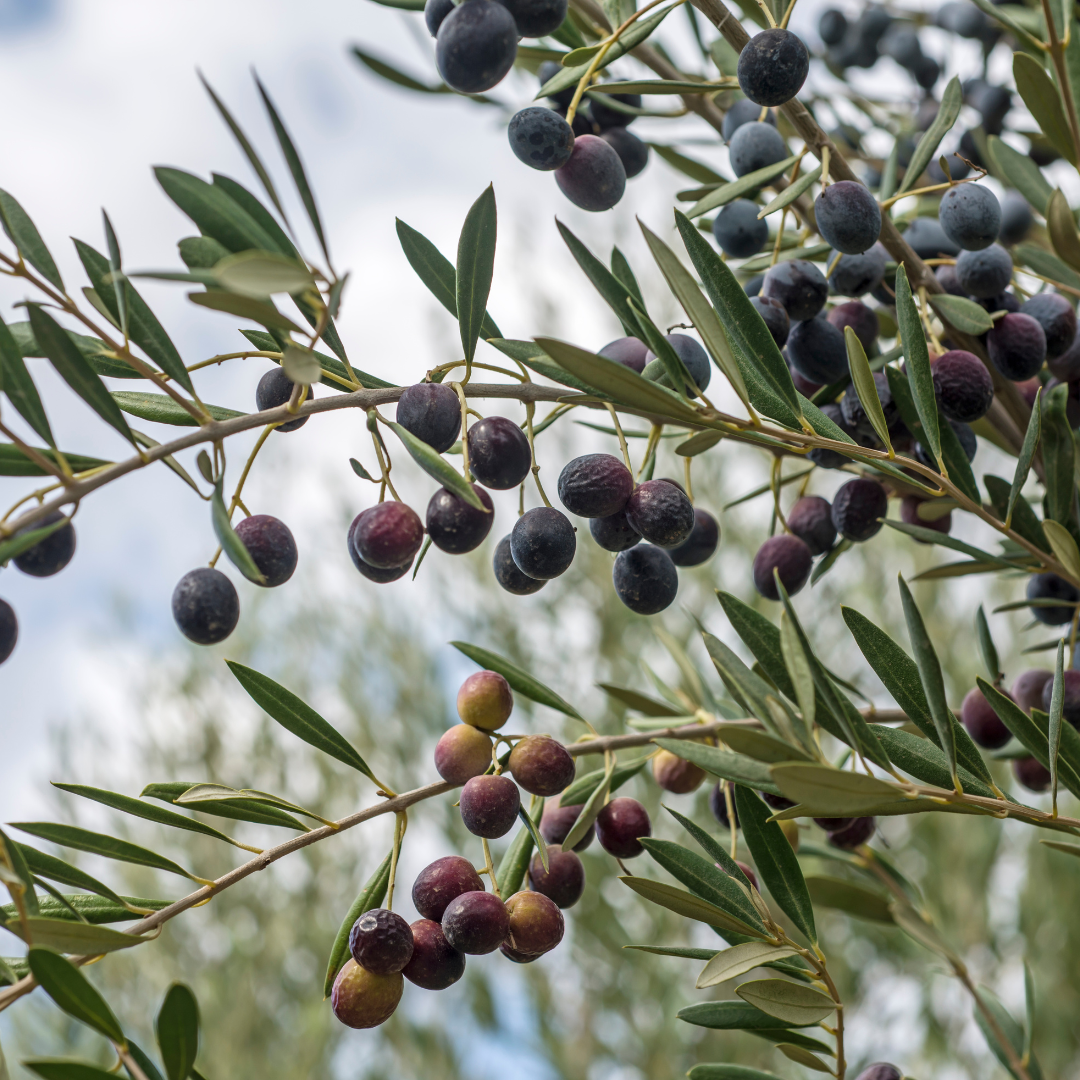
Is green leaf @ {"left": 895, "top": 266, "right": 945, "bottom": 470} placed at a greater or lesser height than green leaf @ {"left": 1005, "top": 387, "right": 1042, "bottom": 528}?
greater

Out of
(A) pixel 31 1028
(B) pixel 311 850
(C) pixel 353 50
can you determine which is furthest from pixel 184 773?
(C) pixel 353 50

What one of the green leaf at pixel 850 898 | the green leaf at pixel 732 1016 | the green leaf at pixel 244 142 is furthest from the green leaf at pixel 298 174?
the green leaf at pixel 850 898

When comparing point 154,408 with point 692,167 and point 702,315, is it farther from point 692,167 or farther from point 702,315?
point 692,167

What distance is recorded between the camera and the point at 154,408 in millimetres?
381

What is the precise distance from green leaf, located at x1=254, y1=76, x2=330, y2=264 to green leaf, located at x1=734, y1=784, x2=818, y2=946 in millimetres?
250

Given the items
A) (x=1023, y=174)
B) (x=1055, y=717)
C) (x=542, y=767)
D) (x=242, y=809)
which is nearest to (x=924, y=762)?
(x=1055, y=717)

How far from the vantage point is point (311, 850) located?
4004mm

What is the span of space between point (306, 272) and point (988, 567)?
0.40 meters

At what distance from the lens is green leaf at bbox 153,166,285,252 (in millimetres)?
282

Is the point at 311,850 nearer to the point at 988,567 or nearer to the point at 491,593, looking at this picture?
the point at 491,593

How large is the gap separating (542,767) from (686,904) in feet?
A: 0.26

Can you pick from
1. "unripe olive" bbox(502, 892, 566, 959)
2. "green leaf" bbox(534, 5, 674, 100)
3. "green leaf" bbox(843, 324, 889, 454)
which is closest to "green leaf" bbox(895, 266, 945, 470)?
"green leaf" bbox(843, 324, 889, 454)

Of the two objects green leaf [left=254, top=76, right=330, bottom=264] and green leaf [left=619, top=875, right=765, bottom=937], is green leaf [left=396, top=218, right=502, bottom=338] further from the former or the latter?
green leaf [left=619, top=875, right=765, bottom=937]

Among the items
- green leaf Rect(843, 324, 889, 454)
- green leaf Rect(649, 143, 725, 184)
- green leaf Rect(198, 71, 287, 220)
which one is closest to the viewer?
green leaf Rect(198, 71, 287, 220)
